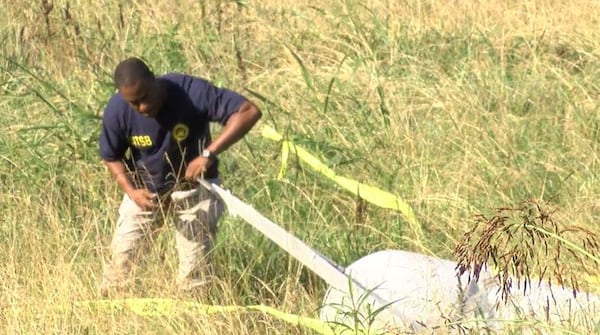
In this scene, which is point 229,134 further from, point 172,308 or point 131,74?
point 172,308

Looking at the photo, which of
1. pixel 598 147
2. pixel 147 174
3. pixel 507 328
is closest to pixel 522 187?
pixel 598 147

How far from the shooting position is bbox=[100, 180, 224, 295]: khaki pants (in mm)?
5227

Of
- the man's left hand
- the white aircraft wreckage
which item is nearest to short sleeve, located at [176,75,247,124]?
the man's left hand

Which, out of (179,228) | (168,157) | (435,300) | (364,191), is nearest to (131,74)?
(168,157)

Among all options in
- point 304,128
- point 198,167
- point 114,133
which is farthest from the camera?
point 304,128

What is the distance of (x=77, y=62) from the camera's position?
8.42 m

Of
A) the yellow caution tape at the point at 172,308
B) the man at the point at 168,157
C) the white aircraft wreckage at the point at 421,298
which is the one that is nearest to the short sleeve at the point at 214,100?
the man at the point at 168,157

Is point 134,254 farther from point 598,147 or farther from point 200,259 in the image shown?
point 598,147

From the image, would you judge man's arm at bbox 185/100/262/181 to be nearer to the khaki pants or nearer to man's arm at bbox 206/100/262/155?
man's arm at bbox 206/100/262/155

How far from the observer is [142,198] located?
511cm

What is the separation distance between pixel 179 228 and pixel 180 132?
434mm

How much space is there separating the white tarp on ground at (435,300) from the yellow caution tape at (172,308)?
4.0 inches

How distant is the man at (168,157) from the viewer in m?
5.06

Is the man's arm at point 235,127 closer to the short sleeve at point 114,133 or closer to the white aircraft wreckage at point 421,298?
the short sleeve at point 114,133
